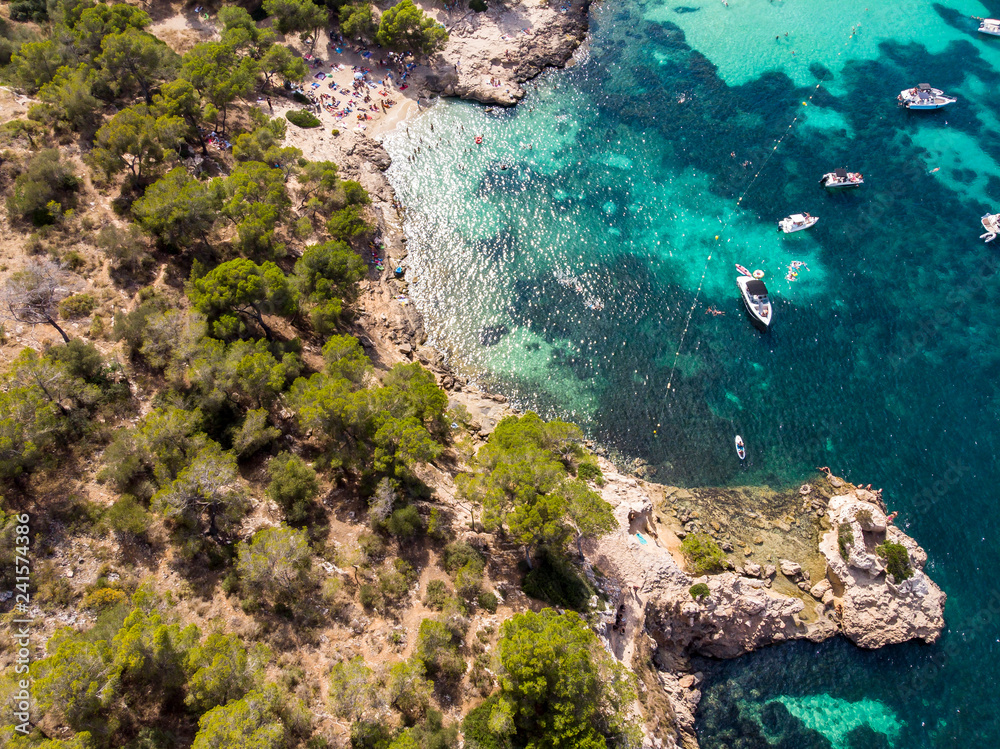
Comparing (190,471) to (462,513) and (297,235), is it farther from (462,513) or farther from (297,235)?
(297,235)

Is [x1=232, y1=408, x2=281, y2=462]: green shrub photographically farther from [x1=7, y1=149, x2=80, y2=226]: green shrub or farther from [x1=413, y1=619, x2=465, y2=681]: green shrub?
[x1=7, y1=149, x2=80, y2=226]: green shrub

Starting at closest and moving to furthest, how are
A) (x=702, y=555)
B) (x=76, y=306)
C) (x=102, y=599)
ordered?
(x=102, y=599), (x=702, y=555), (x=76, y=306)

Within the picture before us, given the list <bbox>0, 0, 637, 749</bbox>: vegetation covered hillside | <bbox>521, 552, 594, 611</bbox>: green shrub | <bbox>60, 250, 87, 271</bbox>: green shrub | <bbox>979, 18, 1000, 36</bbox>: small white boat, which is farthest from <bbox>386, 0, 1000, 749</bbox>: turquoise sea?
<bbox>60, 250, 87, 271</bbox>: green shrub

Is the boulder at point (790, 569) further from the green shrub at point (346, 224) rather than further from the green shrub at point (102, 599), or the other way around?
the green shrub at point (346, 224)

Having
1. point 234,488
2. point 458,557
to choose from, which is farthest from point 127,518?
point 458,557

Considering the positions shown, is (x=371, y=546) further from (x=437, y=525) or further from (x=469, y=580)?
(x=469, y=580)

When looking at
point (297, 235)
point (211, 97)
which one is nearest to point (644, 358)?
point (297, 235)

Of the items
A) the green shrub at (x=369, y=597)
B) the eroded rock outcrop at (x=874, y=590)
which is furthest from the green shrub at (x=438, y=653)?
the eroded rock outcrop at (x=874, y=590)
